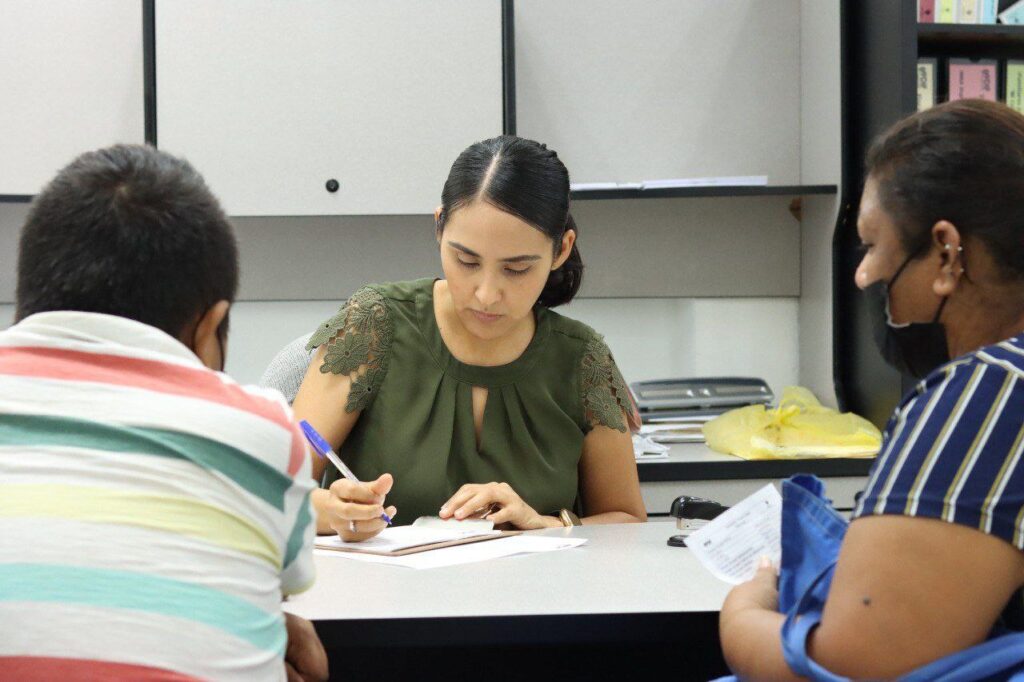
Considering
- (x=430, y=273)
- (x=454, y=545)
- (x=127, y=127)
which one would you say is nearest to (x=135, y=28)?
(x=127, y=127)

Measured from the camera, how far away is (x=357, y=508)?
1489mm

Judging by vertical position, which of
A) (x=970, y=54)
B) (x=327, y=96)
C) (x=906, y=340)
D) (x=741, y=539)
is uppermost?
(x=970, y=54)

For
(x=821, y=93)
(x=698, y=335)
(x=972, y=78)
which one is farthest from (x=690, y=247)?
(x=972, y=78)

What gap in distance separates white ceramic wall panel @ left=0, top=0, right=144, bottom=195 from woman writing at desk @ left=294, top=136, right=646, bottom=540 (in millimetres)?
1124

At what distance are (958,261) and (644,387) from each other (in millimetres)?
1791

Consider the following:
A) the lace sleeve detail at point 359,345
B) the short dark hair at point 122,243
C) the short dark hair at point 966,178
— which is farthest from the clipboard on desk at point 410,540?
the short dark hair at point 966,178

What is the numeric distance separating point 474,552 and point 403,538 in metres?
0.12

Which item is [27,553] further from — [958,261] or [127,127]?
[127,127]

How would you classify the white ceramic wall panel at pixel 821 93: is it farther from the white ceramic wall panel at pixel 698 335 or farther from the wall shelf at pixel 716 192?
the white ceramic wall panel at pixel 698 335

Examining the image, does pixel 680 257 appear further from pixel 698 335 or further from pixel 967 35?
pixel 967 35

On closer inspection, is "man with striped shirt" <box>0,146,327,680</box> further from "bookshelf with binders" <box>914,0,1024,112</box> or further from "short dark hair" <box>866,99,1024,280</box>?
"bookshelf with binders" <box>914,0,1024,112</box>

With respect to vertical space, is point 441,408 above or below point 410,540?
above

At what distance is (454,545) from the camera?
1515 millimetres

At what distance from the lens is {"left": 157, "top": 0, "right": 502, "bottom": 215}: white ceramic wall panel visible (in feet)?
8.43
